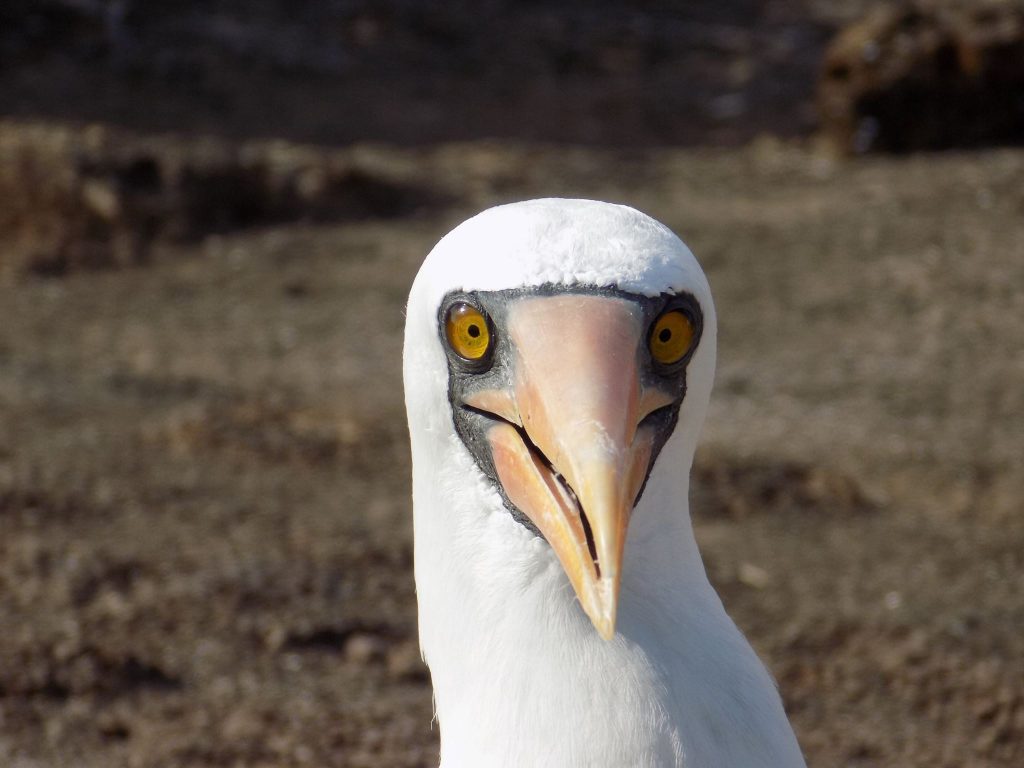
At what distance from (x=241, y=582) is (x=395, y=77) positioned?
1130cm

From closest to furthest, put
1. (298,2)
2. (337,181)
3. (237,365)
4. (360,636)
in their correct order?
(360,636), (237,365), (337,181), (298,2)

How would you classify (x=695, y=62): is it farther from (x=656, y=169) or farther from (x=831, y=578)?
(x=831, y=578)

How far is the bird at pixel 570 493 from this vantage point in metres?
2.17

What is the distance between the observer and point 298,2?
1720 centimetres

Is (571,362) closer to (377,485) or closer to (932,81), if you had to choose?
(377,485)

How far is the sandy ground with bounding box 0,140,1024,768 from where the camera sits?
15.1 feet

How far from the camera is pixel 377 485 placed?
21.1 feet

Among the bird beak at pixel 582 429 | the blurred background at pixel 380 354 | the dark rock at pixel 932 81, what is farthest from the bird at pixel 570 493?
the dark rock at pixel 932 81

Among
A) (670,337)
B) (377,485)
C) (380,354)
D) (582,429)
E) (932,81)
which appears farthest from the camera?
(932,81)

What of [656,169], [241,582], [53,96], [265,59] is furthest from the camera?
[265,59]

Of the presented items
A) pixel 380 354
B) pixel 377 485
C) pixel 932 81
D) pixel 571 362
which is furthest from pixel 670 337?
pixel 932 81

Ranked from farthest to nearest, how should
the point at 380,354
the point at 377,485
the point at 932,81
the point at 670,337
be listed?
the point at 932,81, the point at 380,354, the point at 377,485, the point at 670,337

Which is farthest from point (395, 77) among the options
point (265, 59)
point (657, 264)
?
point (657, 264)

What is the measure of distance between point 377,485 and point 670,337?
427 cm
